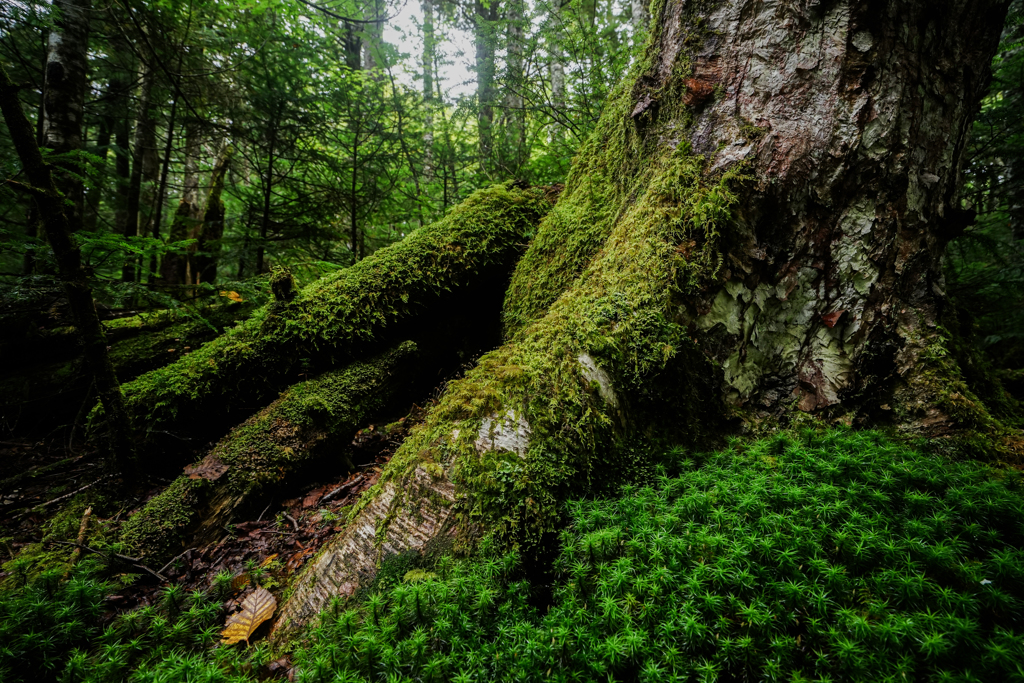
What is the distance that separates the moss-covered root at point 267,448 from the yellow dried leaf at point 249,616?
1076mm

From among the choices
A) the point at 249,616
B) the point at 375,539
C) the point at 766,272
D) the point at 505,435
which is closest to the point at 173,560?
the point at 249,616

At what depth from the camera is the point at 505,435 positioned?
2.45 m

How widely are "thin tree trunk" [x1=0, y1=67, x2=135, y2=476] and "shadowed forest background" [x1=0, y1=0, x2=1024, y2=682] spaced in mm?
41

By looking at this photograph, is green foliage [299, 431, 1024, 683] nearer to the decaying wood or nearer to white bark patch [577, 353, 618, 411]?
the decaying wood

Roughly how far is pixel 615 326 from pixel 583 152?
3.04 meters

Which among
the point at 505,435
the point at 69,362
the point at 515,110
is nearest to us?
the point at 505,435

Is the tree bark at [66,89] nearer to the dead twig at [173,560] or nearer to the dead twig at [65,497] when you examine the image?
the dead twig at [65,497]

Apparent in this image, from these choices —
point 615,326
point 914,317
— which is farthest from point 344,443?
point 914,317

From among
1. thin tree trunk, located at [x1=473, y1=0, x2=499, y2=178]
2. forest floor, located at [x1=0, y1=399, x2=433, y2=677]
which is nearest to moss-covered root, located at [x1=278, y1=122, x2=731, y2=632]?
forest floor, located at [x1=0, y1=399, x2=433, y2=677]

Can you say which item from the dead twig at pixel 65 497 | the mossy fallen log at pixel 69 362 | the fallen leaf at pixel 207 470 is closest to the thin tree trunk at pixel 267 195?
the mossy fallen log at pixel 69 362

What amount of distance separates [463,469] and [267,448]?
8.23ft

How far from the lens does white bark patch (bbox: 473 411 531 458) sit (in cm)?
241

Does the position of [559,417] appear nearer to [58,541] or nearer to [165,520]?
[165,520]

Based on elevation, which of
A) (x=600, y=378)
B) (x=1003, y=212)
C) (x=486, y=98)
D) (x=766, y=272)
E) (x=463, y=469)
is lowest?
(x=463, y=469)
